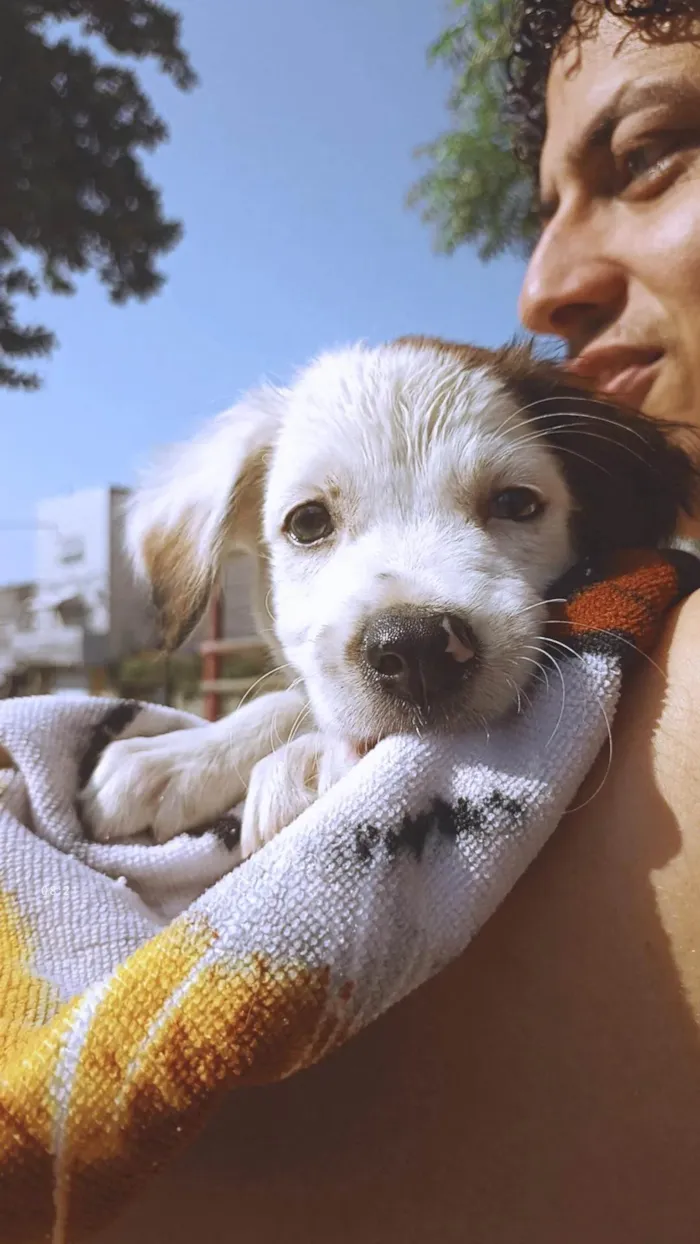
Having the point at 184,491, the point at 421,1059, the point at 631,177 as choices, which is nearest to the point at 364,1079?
the point at 421,1059

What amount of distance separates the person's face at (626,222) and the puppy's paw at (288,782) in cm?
75

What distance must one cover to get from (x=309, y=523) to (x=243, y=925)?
634mm

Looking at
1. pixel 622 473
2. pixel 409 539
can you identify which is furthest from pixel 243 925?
pixel 622 473

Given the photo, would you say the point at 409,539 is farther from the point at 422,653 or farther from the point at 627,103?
the point at 627,103

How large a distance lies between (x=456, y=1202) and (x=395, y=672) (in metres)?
0.41

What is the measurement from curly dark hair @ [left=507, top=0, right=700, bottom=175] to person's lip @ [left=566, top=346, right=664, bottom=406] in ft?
1.41

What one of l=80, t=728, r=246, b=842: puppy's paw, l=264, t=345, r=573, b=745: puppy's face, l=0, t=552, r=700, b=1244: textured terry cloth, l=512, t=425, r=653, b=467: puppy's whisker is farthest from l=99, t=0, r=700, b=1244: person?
l=512, t=425, r=653, b=467: puppy's whisker

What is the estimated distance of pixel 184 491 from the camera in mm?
1348

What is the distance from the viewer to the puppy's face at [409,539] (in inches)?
32.5

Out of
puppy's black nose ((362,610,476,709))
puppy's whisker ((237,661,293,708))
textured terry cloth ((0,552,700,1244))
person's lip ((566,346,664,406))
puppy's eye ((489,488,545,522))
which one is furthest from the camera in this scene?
person's lip ((566,346,664,406))

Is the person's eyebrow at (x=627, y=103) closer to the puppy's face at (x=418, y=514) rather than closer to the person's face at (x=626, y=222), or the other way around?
the person's face at (x=626, y=222)

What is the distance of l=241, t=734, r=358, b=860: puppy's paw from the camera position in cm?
83

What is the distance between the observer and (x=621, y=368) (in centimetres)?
143

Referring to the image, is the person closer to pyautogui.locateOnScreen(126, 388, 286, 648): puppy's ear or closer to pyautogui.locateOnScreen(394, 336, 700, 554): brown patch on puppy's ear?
pyautogui.locateOnScreen(394, 336, 700, 554): brown patch on puppy's ear
